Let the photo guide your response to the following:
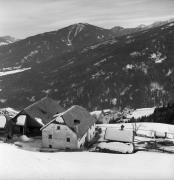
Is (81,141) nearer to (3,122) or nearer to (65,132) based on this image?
(65,132)

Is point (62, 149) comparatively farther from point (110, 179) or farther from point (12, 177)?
point (12, 177)

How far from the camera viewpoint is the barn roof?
59.8 meters

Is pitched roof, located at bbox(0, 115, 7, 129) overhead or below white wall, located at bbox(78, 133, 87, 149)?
overhead

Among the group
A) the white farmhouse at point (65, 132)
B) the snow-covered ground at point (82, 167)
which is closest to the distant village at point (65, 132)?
the white farmhouse at point (65, 132)

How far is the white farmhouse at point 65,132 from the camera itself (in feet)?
169

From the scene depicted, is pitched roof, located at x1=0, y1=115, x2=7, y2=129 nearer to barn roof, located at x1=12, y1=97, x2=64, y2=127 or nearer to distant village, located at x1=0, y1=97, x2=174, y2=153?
distant village, located at x1=0, y1=97, x2=174, y2=153

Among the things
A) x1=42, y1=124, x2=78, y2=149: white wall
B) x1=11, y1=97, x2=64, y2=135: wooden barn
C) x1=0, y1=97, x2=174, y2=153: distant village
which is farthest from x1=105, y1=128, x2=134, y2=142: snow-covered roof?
x1=11, y1=97, x2=64, y2=135: wooden barn

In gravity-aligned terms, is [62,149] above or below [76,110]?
below

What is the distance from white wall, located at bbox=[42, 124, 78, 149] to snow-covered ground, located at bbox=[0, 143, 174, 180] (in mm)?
9072

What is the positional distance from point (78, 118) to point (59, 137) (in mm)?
4892

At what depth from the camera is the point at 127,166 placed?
1356 inches

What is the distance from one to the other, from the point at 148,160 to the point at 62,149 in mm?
16645

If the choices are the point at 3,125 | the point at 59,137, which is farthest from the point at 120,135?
the point at 3,125

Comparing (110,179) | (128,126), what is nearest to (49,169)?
(110,179)
